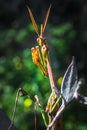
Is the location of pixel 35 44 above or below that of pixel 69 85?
above

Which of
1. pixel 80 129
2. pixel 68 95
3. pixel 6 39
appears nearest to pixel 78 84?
pixel 68 95

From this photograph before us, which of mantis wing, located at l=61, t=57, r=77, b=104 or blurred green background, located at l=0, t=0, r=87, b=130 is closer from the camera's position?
mantis wing, located at l=61, t=57, r=77, b=104

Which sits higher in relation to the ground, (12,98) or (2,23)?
(2,23)

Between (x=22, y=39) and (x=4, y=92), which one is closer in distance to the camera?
(x=4, y=92)

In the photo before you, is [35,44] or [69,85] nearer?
[69,85]

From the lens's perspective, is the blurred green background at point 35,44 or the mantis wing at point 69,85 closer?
the mantis wing at point 69,85

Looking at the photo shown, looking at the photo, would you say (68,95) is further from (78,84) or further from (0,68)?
(0,68)

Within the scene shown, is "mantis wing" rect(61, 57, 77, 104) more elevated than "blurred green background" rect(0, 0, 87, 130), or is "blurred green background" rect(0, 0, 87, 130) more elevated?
"blurred green background" rect(0, 0, 87, 130)

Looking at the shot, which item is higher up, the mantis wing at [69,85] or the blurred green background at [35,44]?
the blurred green background at [35,44]
